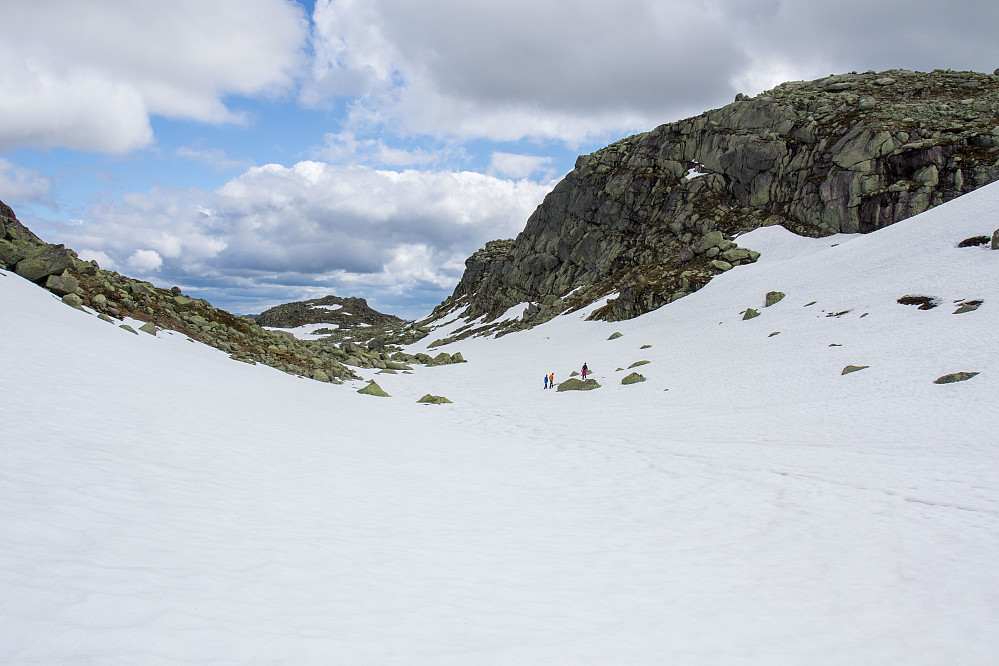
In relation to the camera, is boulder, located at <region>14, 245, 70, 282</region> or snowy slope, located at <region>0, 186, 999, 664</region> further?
boulder, located at <region>14, 245, 70, 282</region>

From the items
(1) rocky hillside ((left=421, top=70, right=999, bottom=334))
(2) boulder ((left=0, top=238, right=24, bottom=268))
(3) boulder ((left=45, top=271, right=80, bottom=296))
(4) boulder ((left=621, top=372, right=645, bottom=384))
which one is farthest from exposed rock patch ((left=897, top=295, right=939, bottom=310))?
(2) boulder ((left=0, top=238, right=24, bottom=268))

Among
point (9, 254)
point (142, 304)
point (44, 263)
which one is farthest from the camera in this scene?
point (142, 304)

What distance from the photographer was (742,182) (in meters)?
74.0

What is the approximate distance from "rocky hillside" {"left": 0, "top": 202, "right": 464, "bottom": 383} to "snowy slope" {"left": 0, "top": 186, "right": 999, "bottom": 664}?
9.36 ft

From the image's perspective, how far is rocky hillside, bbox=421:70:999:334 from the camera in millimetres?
56062

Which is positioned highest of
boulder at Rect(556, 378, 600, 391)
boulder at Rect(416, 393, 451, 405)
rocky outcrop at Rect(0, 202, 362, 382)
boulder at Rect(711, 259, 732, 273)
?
boulder at Rect(711, 259, 732, 273)

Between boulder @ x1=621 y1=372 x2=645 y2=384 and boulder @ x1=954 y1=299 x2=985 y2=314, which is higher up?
boulder @ x1=954 y1=299 x2=985 y2=314

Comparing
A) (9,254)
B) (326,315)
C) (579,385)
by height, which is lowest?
(579,385)

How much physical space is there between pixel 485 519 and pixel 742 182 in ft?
266

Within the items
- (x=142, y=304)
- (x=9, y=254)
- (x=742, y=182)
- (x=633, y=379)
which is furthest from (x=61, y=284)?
(x=742, y=182)

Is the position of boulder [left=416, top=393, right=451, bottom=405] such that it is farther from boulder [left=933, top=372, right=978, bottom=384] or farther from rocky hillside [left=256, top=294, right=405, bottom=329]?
rocky hillside [left=256, top=294, right=405, bottom=329]

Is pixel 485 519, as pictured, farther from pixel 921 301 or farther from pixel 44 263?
pixel 921 301

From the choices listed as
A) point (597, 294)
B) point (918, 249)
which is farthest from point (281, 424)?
point (597, 294)

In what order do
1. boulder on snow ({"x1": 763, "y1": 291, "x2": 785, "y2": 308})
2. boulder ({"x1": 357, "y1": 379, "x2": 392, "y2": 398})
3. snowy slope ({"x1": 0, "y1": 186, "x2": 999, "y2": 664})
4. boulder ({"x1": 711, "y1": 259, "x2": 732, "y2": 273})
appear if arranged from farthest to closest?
boulder ({"x1": 711, "y1": 259, "x2": 732, "y2": 273})
boulder on snow ({"x1": 763, "y1": 291, "x2": 785, "y2": 308})
boulder ({"x1": 357, "y1": 379, "x2": 392, "y2": 398})
snowy slope ({"x1": 0, "y1": 186, "x2": 999, "y2": 664})
